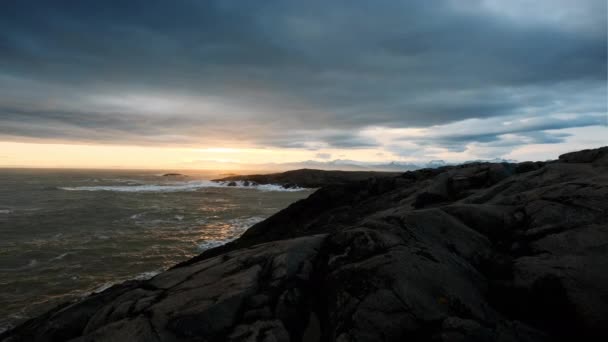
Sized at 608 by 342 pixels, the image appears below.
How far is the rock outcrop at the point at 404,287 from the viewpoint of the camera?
613 centimetres

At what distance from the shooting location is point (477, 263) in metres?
8.14

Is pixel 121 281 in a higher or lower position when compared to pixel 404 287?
lower

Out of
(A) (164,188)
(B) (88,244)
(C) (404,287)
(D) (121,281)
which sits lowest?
(D) (121,281)

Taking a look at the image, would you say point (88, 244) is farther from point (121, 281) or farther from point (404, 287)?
point (404, 287)

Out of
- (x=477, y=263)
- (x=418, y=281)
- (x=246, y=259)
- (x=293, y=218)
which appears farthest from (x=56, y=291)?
(x=477, y=263)

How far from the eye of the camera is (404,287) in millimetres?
6516

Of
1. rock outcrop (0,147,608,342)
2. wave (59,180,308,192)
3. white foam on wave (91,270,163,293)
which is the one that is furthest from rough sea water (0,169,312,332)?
wave (59,180,308,192)

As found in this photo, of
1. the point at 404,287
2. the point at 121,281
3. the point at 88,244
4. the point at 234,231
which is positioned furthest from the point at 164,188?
the point at 404,287

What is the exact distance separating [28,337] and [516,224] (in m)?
15.9

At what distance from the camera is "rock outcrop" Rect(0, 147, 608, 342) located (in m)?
6.13

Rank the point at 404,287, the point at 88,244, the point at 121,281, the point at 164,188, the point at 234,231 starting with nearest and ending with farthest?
the point at 404,287, the point at 121,281, the point at 88,244, the point at 234,231, the point at 164,188

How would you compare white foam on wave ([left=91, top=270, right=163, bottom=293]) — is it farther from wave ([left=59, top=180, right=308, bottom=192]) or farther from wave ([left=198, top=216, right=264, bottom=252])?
wave ([left=59, top=180, right=308, bottom=192])

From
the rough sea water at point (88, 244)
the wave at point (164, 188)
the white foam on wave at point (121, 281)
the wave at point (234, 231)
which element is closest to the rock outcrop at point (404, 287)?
the white foam on wave at point (121, 281)

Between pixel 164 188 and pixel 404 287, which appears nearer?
pixel 404 287
